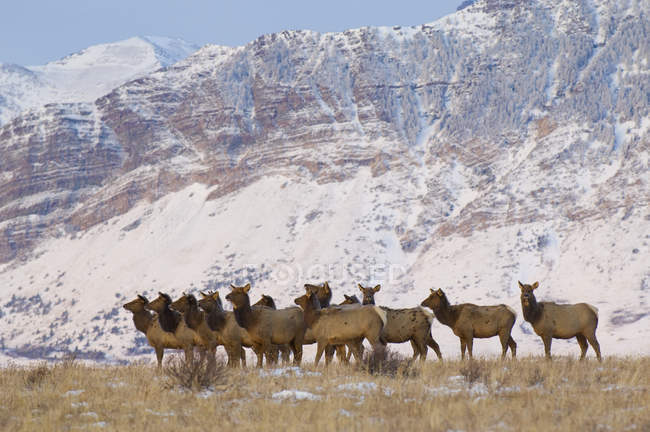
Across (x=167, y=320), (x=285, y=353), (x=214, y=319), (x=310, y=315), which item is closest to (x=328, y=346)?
(x=285, y=353)

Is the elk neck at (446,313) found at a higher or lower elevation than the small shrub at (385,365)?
higher

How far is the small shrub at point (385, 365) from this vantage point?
17625 mm

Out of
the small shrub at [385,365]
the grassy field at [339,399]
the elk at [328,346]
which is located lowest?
the grassy field at [339,399]

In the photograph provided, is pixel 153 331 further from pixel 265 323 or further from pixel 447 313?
pixel 447 313

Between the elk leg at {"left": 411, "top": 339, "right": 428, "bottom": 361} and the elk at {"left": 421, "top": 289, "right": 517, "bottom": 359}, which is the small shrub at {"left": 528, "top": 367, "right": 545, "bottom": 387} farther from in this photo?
the elk at {"left": 421, "top": 289, "right": 517, "bottom": 359}

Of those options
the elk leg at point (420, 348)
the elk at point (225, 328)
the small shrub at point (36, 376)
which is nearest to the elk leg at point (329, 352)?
the elk at point (225, 328)

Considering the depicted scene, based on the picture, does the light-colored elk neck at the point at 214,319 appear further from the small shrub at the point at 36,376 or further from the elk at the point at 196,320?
the small shrub at the point at 36,376

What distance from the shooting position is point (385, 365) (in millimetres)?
17859

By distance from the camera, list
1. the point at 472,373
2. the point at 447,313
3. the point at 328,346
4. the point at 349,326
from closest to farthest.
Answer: the point at 472,373, the point at 349,326, the point at 328,346, the point at 447,313

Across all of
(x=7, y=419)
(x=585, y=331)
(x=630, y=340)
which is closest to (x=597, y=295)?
(x=630, y=340)

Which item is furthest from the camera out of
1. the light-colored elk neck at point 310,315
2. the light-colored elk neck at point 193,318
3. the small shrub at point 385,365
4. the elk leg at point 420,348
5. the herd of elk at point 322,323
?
the elk leg at point 420,348

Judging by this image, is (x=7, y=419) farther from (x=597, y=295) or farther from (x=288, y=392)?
(x=597, y=295)

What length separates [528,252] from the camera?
197 meters

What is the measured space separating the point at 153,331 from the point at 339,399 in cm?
977
